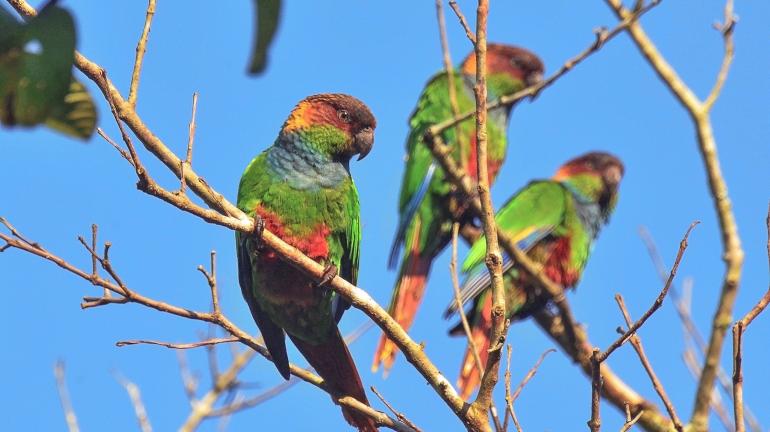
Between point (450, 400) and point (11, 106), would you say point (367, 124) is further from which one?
point (11, 106)

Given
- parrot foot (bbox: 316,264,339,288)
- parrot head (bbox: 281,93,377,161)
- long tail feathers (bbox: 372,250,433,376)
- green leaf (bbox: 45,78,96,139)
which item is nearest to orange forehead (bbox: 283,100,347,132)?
parrot head (bbox: 281,93,377,161)

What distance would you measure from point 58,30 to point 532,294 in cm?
593

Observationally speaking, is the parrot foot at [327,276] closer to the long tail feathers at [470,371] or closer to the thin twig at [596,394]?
the thin twig at [596,394]

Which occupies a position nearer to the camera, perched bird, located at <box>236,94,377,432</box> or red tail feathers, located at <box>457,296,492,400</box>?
perched bird, located at <box>236,94,377,432</box>

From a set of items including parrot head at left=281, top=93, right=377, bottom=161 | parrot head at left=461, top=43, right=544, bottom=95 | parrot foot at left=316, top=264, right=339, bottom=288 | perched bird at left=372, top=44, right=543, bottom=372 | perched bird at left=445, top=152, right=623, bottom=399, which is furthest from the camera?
parrot head at left=461, top=43, right=544, bottom=95

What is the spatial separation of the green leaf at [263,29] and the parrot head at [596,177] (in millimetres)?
6592

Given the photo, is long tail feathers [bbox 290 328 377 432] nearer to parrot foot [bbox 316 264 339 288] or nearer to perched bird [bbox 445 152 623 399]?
parrot foot [bbox 316 264 339 288]

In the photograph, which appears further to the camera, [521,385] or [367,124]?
[367,124]

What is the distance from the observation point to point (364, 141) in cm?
455

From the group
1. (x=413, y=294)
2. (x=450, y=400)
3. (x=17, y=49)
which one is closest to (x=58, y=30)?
(x=17, y=49)

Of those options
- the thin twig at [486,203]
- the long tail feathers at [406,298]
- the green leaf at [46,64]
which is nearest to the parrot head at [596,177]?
the long tail feathers at [406,298]

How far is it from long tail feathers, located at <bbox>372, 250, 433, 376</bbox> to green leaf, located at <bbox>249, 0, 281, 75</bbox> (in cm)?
481

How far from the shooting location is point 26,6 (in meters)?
2.57

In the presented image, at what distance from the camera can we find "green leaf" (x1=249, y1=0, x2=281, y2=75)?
64 cm
